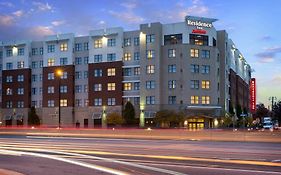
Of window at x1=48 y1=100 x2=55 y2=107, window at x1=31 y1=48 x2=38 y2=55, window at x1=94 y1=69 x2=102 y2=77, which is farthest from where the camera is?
window at x1=31 y1=48 x2=38 y2=55

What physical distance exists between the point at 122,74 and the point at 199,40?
1758 cm

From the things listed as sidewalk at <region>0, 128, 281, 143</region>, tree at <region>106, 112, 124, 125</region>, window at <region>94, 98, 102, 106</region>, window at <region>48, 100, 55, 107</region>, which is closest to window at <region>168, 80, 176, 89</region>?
tree at <region>106, 112, 124, 125</region>

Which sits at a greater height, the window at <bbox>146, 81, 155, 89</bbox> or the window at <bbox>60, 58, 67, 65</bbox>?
the window at <bbox>60, 58, 67, 65</bbox>

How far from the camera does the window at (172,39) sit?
96.9 meters

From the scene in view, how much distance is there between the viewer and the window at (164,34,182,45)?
9692cm

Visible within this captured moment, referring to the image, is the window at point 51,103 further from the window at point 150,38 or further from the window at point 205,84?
the window at point 205,84

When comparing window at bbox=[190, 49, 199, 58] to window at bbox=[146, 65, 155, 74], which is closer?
window at bbox=[190, 49, 199, 58]

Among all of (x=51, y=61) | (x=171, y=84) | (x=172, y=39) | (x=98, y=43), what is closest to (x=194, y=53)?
(x=172, y=39)

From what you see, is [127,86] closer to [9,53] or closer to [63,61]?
[63,61]

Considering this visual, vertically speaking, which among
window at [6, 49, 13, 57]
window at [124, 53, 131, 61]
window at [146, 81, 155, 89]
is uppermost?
window at [6, 49, 13, 57]

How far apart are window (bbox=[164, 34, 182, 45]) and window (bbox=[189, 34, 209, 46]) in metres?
2.25

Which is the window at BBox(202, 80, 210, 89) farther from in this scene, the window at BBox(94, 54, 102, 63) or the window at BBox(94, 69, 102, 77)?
the window at BBox(94, 54, 102, 63)

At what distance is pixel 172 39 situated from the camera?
319 feet

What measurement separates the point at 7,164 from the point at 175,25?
82.2m
